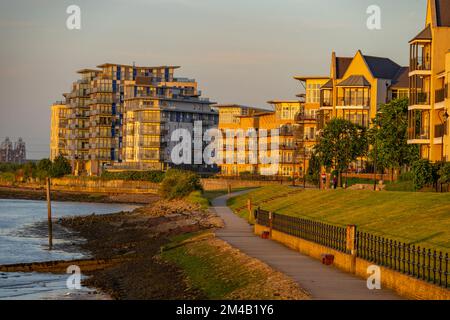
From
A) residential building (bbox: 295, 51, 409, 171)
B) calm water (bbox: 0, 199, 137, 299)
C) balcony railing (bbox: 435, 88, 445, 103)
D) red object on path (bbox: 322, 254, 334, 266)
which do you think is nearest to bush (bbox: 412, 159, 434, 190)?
balcony railing (bbox: 435, 88, 445, 103)

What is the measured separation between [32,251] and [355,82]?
194ft

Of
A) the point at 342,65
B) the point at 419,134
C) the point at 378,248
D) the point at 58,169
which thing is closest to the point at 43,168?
the point at 58,169

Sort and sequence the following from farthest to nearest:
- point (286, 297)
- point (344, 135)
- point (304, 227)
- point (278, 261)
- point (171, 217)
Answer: point (344, 135) < point (171, 217) < point (304, 227) < point (278, 261) < point (286, 297)

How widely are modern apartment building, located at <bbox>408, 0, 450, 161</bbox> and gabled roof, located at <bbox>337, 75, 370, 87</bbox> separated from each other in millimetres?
36176

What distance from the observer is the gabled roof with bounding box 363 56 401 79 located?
113250mm

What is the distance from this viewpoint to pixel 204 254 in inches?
1715

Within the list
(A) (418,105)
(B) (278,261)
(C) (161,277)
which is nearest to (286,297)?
(B) (278,261)

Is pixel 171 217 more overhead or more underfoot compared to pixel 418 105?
more underfoot

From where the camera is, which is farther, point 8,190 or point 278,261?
point 8,190

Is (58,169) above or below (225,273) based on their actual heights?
below

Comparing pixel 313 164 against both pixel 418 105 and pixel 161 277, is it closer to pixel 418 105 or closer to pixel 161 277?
pixel 418 105

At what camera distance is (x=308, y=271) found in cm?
3356

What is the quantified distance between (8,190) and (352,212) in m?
142

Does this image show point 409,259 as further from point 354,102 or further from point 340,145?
point 354,102
